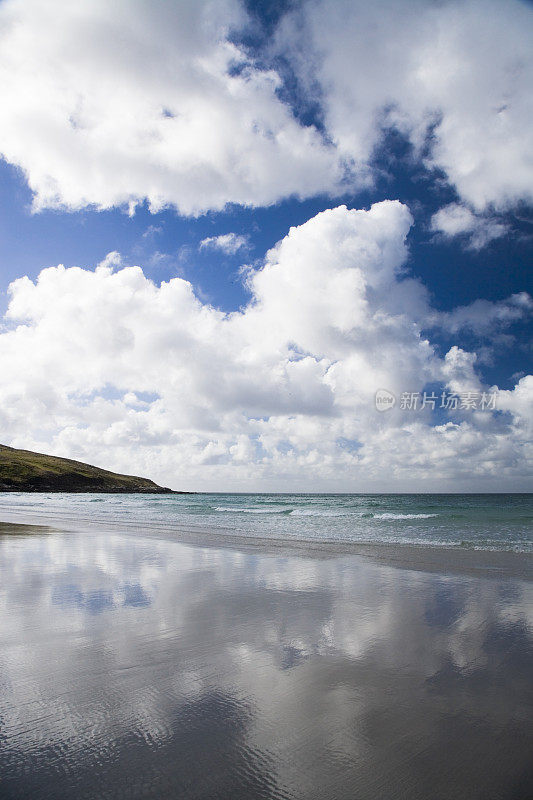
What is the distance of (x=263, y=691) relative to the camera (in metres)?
4.75

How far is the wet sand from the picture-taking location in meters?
3.34

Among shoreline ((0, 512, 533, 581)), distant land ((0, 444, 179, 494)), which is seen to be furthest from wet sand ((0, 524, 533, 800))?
distant land ((0, 444, 179, 494))

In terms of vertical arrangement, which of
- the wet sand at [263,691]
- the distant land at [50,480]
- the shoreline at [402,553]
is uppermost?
the wet sand at [263,691]

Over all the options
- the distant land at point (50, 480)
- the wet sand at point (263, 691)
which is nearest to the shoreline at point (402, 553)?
the wet sand at point (263, 691)

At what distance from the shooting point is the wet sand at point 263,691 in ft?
11.0

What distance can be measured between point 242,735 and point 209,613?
4160 mm

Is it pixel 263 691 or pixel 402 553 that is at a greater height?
pixel 263 691

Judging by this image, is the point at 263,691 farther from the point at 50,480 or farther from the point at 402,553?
the point at 50,480

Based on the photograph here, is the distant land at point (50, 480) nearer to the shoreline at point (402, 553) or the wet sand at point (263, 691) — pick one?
the shoreline at point (402, 553)

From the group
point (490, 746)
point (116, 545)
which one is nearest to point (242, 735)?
point (490, 746)

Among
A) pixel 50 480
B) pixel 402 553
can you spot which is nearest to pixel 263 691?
pixel 402 553

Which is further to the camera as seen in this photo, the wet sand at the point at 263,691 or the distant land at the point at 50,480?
the distant land at the point at 50,480

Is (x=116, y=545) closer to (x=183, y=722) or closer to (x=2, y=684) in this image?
(x=2, y=684)

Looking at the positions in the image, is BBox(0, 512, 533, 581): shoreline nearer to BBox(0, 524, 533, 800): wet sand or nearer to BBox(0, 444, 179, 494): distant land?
BBox(0, 524, 533, 800): wet sand
